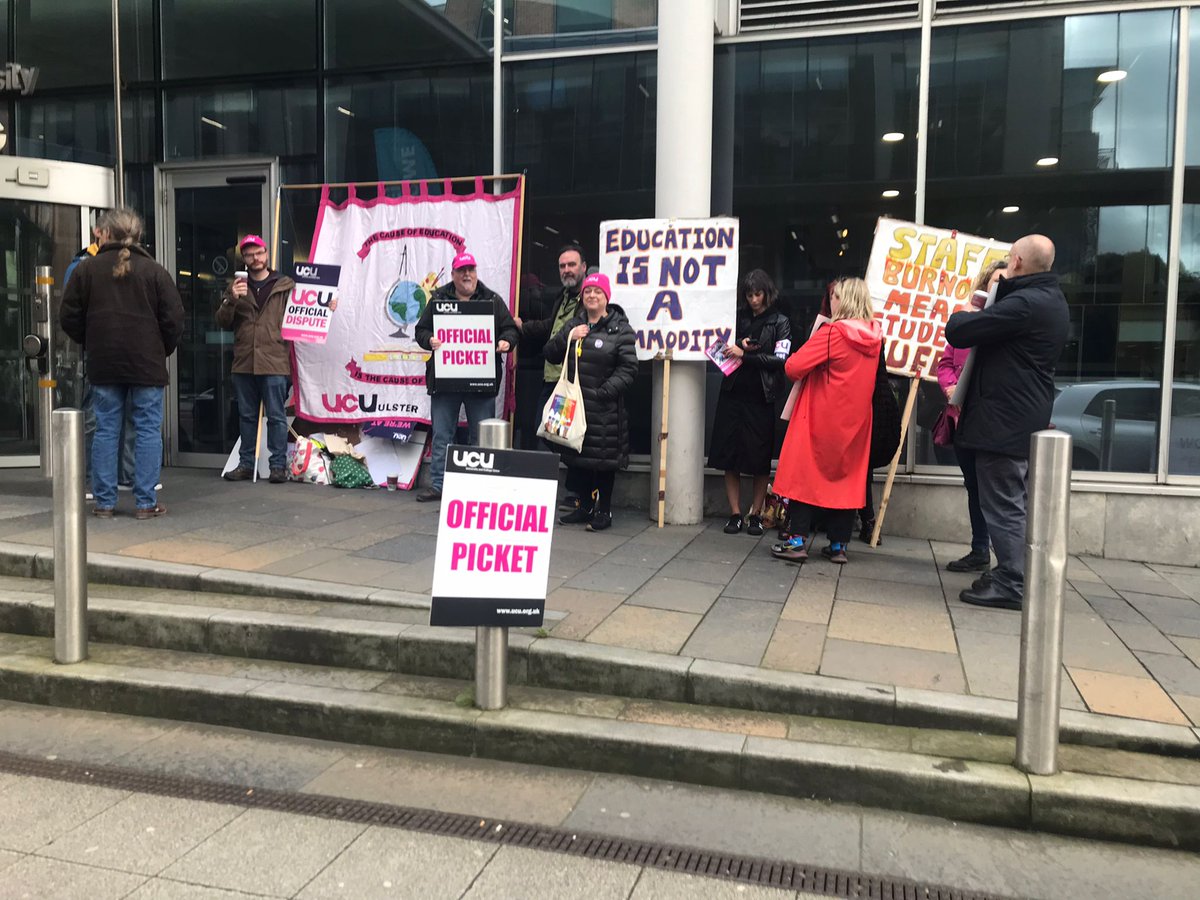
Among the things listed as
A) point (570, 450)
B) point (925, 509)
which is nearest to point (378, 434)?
point (570, 450)

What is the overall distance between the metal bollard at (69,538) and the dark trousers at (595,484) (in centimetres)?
331

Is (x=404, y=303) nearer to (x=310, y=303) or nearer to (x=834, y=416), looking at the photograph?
(x=310, y=303)

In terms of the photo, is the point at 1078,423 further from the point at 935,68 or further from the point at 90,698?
the point at 90,698

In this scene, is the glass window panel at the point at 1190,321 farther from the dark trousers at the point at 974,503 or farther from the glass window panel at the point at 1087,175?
the dark trousers at the point at 974,503

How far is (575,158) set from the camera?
7914 millimetres

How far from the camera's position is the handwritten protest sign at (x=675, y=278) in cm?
674

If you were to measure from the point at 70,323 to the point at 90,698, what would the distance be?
322 cm

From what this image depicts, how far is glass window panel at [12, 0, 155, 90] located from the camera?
29.7 feet

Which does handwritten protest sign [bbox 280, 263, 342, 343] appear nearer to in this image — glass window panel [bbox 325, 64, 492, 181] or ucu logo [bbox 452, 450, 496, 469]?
glass window panel [bbox 325, 64, 492, 181]

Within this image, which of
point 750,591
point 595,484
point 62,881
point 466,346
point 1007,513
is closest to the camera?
point 62,881

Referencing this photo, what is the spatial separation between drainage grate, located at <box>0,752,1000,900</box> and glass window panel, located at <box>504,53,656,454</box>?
4695 millimetres

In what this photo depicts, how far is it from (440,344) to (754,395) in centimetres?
246

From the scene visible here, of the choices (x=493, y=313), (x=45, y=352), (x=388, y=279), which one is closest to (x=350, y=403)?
(x=388, y=279)

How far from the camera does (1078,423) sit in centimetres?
683
